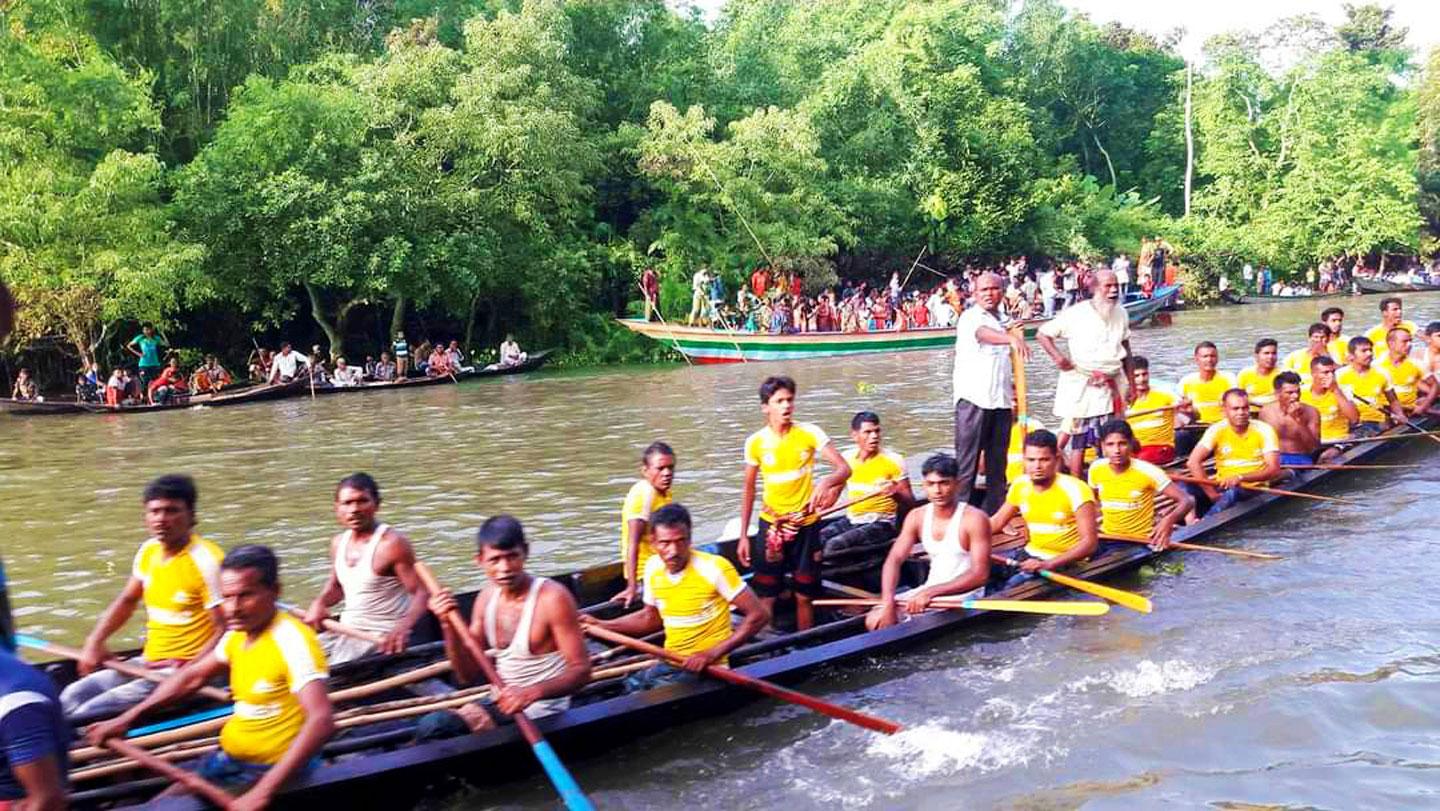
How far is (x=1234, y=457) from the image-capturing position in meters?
8.12

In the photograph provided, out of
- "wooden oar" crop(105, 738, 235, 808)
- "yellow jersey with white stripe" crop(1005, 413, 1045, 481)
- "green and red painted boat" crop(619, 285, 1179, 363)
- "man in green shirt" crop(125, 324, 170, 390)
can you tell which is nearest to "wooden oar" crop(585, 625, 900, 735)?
"wooden oar" crop(105, 738, 235, 808)

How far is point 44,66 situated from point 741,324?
44.7 ft

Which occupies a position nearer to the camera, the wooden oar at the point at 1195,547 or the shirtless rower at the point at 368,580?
the shirtless rower at the point at 368,580

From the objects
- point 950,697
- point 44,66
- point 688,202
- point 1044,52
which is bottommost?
point 950,697

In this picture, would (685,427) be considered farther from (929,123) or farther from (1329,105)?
(1329,105)

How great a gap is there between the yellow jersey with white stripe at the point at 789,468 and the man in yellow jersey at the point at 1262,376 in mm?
5242

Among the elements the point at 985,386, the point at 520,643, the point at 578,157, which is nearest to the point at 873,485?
the point at 985,386

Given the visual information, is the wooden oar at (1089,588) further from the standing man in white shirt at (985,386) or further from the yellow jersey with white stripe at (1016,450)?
the yellow jersey with white stripe at (1016,450)

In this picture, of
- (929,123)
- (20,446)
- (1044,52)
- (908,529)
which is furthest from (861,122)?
(908,529)

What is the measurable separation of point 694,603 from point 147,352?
57.1ft

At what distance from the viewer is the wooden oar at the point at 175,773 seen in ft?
12.2

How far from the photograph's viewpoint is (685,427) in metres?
14.2

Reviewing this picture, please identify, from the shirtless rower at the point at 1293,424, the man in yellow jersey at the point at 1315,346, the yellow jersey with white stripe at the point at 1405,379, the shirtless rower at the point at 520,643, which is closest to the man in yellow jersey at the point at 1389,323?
the yellow jersey with white stripe at the point at 1405,379

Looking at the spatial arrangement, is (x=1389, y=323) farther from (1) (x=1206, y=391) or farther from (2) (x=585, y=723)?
(2) (x=585, y=723)
